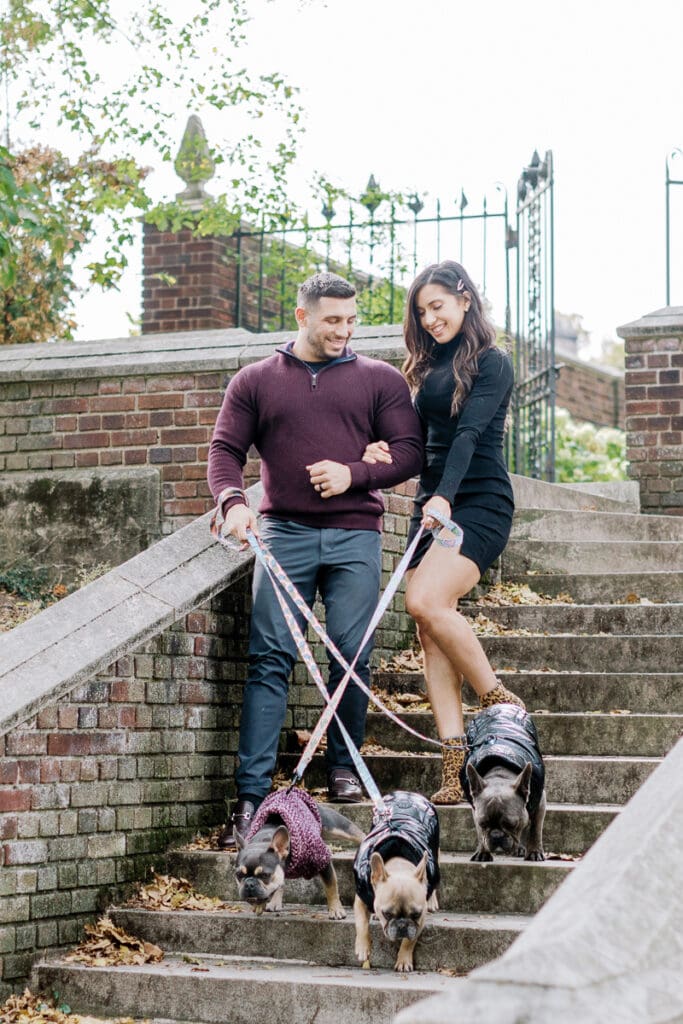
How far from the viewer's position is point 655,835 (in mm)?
2934

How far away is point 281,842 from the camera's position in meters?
4.58

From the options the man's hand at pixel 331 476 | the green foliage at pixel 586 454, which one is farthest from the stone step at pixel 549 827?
the green foliage at pixel 586 454

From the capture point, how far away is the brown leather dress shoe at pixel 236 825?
16.6 ft

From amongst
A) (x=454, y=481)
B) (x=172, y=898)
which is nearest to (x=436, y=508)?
(x=454, y=481)

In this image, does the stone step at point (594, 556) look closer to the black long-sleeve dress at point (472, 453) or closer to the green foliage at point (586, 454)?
the black long-sleeve dress at point (472, 453)

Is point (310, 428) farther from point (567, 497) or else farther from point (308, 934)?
point (567, 497)

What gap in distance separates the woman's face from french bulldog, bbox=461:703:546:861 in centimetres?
139

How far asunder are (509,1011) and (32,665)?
284 cm

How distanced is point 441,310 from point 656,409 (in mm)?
3931

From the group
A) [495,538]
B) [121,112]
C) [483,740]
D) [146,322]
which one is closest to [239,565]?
[495,538]

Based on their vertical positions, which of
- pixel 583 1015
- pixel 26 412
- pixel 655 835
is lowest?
pixel 583 1015

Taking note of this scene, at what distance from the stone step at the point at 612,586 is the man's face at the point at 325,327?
2.28 metres

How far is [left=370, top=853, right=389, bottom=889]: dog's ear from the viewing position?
13.8 ft

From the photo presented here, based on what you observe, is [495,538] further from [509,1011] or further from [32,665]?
[509,1011]
